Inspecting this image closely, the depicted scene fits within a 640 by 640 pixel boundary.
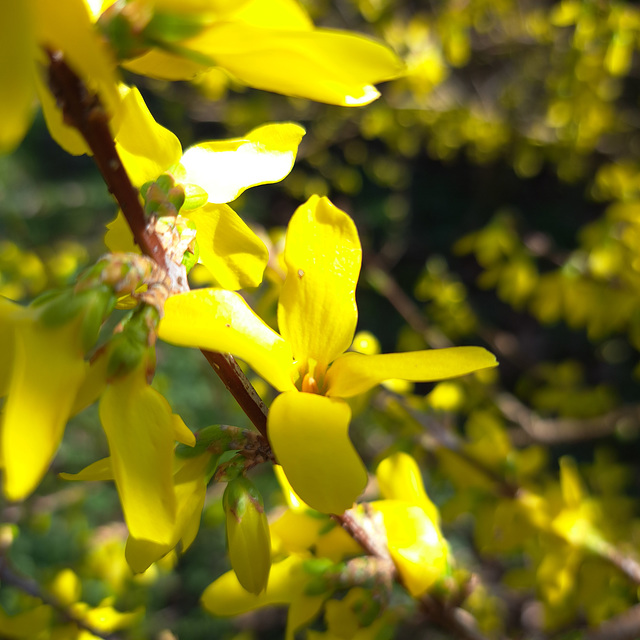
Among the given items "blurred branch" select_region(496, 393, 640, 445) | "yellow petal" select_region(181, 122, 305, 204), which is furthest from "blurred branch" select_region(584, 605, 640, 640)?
"yellow petal" select_region(181, 122, 305, 204)

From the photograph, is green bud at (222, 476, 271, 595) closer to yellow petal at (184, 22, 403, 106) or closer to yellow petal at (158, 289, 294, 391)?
yellow petal at (158, 289, 294, 391)

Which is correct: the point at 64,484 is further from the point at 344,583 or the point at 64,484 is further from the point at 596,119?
the point at 596,119

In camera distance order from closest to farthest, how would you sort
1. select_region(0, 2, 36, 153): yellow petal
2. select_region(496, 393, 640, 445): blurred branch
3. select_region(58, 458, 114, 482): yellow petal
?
select_region(0, 2, 36, 153): yellow petal
select_region(58, 458, 114, 482): yellow petal
select_region(496, 393, 640, 445): blurred branch

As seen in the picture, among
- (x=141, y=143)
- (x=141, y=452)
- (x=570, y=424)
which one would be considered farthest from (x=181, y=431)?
(x=570, y=424)

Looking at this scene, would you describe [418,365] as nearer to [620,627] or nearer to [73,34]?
[73,34]

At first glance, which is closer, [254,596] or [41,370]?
[41,370]

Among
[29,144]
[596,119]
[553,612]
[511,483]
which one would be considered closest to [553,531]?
[511,483]

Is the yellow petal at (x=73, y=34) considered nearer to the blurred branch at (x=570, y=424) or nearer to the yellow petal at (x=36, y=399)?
the yellow petal at (x=36, y=399)

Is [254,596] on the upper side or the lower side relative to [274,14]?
lower

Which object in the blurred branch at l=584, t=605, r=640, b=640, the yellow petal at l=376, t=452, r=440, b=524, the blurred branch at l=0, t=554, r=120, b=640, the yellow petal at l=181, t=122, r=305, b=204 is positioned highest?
the yellow petal at l=181, t=122, r=305, b=204
